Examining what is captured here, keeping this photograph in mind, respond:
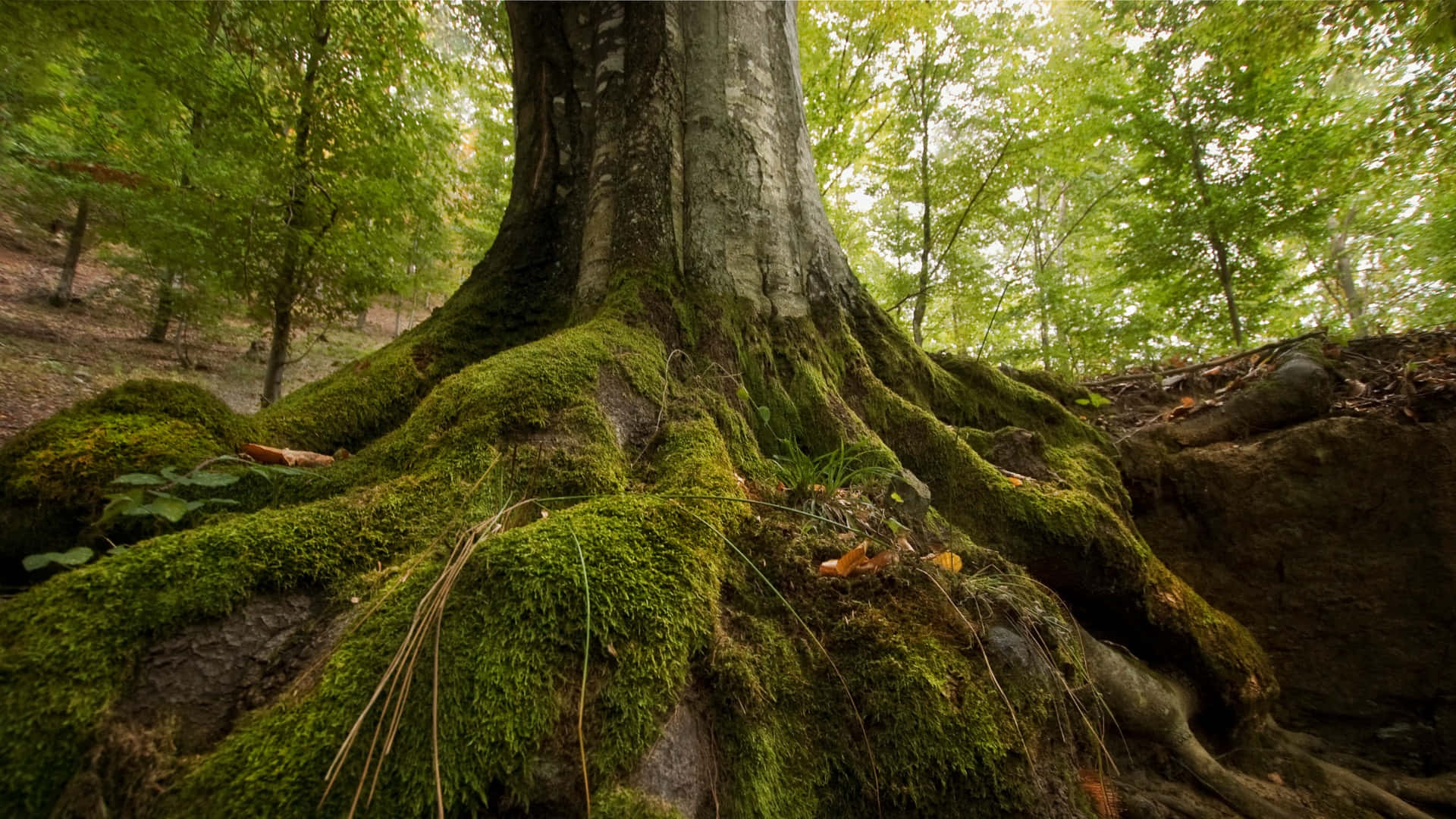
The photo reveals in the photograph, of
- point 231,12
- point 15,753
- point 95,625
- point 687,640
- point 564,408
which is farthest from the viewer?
point 231,12

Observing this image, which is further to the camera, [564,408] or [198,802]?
[564,408]

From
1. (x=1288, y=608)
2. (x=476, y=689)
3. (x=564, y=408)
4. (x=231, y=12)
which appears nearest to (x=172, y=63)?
(x=231, y=12)

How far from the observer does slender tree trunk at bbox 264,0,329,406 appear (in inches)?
216

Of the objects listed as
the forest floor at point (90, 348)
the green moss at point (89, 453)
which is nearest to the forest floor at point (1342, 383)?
the green moss at point (89, 453)

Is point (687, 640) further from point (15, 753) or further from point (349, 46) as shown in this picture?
point (349, 46)

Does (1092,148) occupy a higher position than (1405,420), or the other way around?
(1092,148)

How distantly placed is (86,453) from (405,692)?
1.65 m

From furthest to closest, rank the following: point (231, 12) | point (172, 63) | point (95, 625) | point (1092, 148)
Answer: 1. point (1092, 148)
2. point (231, 12)
3. point (172, 63)
4. point (95, 625)

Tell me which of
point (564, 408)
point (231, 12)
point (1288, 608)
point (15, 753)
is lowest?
point (1288, 608)

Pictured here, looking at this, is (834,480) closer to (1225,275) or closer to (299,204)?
(299,204)

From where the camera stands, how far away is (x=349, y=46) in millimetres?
5711

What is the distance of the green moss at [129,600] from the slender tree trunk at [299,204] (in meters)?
5.54

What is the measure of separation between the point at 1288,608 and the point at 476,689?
3920 mm

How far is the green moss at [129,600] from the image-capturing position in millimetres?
894
